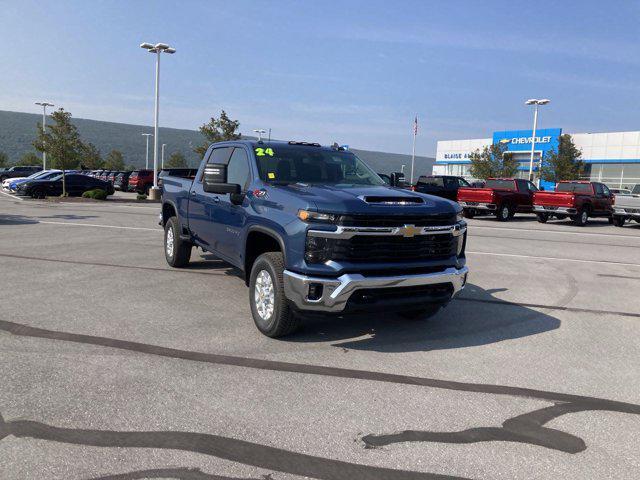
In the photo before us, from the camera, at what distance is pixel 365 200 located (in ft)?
16.4

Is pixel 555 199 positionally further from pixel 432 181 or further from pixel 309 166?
pixel 309 166

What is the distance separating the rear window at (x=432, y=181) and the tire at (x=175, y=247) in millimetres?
20016

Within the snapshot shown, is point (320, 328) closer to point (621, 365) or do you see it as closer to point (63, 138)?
point (621, 365)

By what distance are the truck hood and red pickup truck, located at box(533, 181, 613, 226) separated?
18.8 meters

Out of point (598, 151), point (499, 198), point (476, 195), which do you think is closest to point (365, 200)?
point (476, 195)

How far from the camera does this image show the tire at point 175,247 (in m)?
8.65

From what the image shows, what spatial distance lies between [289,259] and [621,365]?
3.20 meters

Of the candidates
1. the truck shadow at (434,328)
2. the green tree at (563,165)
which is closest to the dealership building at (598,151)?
the green tree at (563,165)

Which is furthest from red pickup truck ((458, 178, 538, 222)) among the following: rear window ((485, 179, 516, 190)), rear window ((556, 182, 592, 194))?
rear window ((556, 182, 592, 194))

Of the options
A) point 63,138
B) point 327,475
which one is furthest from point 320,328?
point 63,138

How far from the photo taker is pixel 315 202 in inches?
190

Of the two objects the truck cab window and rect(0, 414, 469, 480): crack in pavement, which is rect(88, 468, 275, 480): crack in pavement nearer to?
rect(0, 414, 469, 480): crack in pavement

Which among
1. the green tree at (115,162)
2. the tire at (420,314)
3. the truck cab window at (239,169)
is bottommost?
the tire at (420,314)

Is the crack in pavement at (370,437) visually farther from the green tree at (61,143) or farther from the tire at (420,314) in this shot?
the green tree at (61,143)
